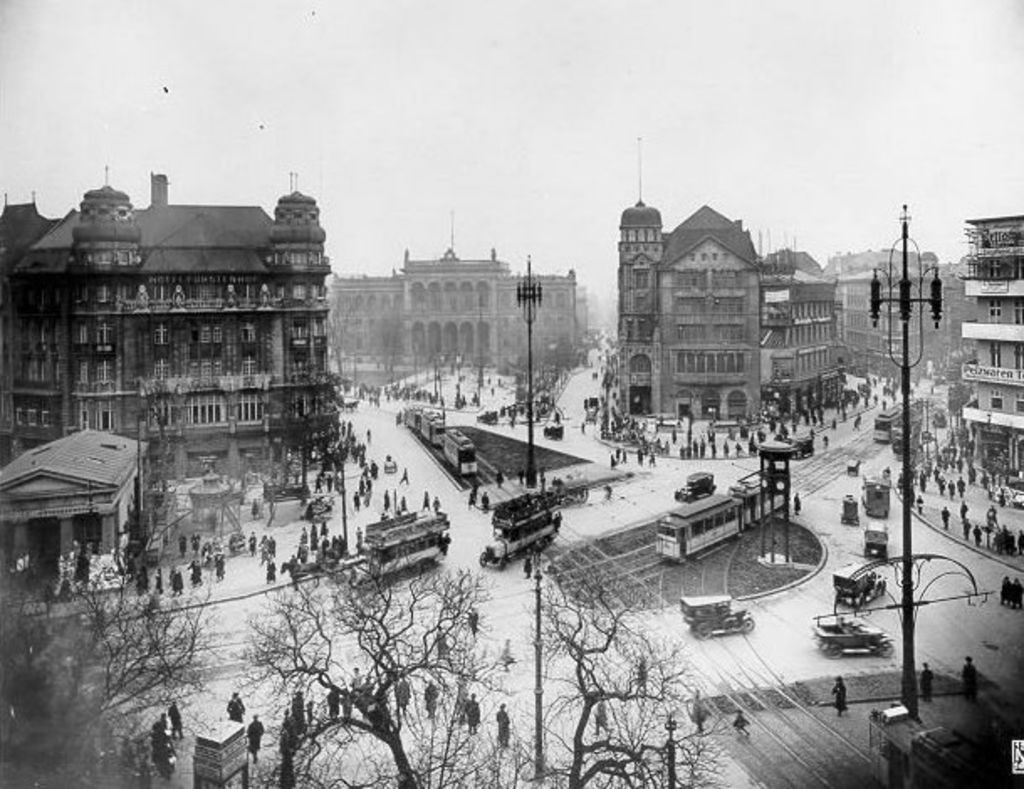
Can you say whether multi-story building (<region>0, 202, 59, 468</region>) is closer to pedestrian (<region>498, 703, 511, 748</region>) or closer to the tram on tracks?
pedestrian (<region>498, 703, 511, 748</region>)

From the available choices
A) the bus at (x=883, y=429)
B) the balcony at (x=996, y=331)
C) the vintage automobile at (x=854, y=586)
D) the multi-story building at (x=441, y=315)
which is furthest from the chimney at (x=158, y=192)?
the multi-story building at (x=441, y=315)

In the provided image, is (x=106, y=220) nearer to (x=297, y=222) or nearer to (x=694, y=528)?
A: (x=297, y=222)

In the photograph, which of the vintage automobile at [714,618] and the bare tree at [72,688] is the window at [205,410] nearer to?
the bare tree at [72,688]

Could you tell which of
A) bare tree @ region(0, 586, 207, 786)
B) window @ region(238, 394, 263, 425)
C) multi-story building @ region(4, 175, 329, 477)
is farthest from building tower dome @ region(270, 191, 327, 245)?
bare tree @ region(0, 586, 207, 786)

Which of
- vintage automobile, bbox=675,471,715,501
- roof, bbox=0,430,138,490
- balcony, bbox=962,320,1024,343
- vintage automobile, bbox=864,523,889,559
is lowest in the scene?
vintage automobile, bbox=864,523,889,559

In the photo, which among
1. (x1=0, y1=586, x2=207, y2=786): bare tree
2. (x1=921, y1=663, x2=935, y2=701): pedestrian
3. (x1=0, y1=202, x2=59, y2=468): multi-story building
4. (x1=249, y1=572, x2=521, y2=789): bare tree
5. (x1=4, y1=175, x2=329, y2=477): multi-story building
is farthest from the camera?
(x1=4, y1=175, x2=329, y2=477): multi-story building

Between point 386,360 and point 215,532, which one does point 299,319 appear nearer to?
point 215,532

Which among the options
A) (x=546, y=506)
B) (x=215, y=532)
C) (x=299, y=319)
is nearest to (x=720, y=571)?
(x=546, y=506)
